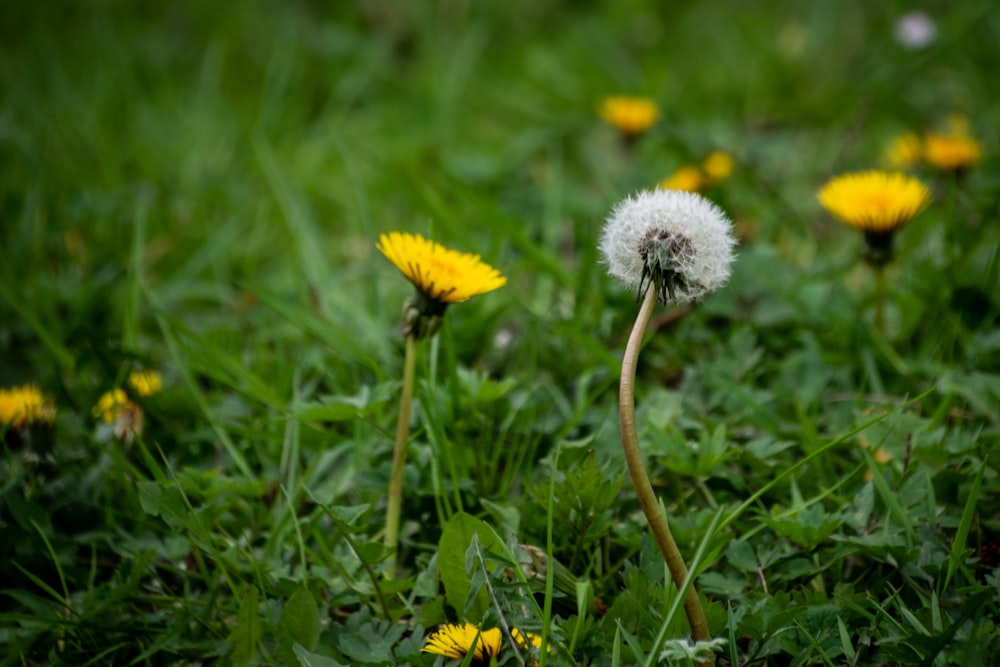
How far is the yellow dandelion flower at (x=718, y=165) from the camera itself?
6.76 ft

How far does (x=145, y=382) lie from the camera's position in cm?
157

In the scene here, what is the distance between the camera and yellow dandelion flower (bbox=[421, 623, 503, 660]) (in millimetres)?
951

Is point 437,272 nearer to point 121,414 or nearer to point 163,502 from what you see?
point 163,502

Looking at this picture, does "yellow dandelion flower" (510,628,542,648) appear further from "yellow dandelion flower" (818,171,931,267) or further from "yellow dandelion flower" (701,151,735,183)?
"yellow dandelion flower" (701,151,735,183)

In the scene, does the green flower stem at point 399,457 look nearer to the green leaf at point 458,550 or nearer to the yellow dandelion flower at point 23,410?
the green leaf at point 458,550

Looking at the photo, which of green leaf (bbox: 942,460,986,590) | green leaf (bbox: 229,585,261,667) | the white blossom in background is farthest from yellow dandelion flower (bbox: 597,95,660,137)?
green leaf (bbox: 229,585,261,667)

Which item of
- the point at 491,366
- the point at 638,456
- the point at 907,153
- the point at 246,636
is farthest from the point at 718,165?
the point at 246,636

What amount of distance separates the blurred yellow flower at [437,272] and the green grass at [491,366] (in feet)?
0.68

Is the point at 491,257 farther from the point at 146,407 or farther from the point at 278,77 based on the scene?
the point at 278,77

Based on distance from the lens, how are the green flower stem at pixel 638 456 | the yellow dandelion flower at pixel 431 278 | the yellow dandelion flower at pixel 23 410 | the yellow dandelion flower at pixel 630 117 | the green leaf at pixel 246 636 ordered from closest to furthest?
the green flower stem at pixel 638 456
the green leaf at pixel 246 636
the yellow dandelion flower at pixel 431 278
the yellow dandelion flower at pixel 23 410
the yellow dandelion flower at pixel 630 117

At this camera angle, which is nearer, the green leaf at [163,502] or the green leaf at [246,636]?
the green leaf at [246,636]

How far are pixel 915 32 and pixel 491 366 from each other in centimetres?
203

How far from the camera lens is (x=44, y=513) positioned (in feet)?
4.07

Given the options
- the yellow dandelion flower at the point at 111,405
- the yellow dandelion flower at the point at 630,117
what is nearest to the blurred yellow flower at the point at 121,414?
the yellow dandelion flower at the point at 111,405
